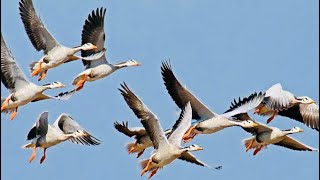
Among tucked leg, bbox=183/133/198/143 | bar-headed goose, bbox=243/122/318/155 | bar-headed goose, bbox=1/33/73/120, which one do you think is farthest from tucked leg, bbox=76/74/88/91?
bar-headed goose, bbox=243/122/318/155

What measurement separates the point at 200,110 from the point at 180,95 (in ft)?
1.73

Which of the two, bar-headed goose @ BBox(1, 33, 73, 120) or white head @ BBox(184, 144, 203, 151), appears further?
bar-headed goose @ BBox(1, 33, 73, 120)

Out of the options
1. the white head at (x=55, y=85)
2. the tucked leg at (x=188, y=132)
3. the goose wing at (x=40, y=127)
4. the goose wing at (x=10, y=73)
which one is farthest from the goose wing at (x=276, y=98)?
the goose wing at (x=10, y=73)

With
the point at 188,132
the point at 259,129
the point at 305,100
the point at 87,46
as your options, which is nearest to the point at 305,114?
the point at 305,100

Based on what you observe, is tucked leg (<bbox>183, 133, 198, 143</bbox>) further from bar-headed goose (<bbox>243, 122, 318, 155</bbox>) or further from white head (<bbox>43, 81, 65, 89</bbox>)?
white head (<bbox>43, 81, 65, 89</bbox>)

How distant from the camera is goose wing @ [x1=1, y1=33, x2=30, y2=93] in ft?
95.3

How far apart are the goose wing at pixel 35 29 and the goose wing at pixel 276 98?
4838 millimetres

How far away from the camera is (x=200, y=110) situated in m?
29.2

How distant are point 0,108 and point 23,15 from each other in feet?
8.68

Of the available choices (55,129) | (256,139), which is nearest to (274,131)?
(256,139)

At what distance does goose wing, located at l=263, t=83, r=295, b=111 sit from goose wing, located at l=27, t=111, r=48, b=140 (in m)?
4.95

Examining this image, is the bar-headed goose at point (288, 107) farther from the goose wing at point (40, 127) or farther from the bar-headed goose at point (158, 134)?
the goose wing at point (40, 127)

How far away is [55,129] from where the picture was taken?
29.5 meters

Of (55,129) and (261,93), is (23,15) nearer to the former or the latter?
(55,129)
